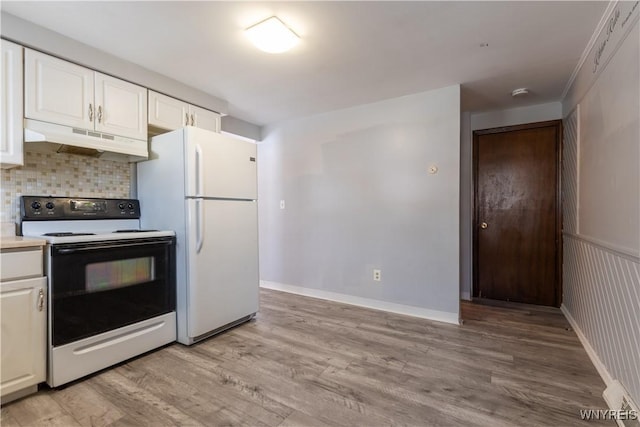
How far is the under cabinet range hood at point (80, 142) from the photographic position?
6.30 ft

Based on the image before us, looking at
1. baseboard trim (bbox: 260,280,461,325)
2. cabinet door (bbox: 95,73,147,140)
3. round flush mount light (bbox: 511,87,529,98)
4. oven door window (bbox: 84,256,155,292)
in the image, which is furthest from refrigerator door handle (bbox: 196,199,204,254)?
round flush mount light (bbox: 511,87,529,98)

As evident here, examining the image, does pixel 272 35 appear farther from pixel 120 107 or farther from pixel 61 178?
pixel 61 178

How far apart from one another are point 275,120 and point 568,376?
377cm

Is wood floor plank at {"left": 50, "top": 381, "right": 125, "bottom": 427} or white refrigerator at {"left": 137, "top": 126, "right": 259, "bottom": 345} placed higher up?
white refrigerator at {"left": 137, "top": 126, "right": 259, "bottom": 345}

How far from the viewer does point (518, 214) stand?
3.51 metres

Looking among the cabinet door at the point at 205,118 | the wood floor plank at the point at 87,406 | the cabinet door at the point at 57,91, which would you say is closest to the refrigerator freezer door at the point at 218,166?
the cabinet door at the point at 205,118

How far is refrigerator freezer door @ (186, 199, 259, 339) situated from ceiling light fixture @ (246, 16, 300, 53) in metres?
1.24

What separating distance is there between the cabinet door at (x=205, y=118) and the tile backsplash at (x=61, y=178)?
0.74m

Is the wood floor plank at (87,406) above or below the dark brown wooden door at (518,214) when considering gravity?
below

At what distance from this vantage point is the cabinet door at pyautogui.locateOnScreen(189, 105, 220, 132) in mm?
2887

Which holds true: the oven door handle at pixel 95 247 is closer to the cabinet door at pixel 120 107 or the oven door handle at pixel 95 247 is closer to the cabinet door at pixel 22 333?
the cabinet door at pixel 22 333

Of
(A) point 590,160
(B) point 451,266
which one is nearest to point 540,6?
(A) point 590,160

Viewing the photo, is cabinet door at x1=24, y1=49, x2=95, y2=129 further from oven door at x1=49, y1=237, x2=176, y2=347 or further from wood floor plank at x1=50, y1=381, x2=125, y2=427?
wood floor plank at x1=50, y1=381, x2=125, y2=427

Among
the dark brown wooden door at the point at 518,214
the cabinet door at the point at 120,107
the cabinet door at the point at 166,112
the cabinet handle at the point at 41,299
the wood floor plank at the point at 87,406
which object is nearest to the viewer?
the wood floor plank at the point at 87,406
